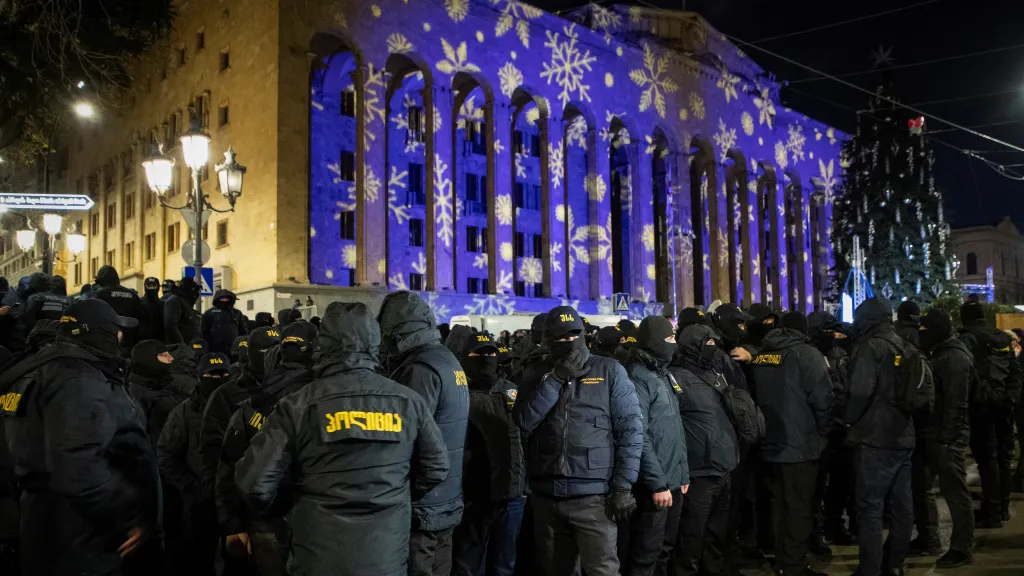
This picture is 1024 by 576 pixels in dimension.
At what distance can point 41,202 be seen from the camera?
37.3ft

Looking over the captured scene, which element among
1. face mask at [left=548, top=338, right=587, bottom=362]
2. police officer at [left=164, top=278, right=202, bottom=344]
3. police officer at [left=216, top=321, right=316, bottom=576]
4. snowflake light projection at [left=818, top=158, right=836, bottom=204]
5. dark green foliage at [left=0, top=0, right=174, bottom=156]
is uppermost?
snowflake light projection at [left=818, top=158, right=836, bottom=204]

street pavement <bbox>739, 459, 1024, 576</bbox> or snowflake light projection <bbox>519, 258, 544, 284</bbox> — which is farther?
snowflake light projection <bbox>519, 258, 544, 284</bbox>

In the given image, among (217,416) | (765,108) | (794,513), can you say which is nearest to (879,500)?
(794,513)

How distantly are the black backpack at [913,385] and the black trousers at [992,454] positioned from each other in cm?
279

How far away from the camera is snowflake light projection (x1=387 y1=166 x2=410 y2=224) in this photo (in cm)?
3247

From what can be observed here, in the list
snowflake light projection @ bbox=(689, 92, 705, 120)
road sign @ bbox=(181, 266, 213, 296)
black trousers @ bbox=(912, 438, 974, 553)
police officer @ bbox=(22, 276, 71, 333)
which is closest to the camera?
black trousers @ bbox=(912, 438, 974, 553)

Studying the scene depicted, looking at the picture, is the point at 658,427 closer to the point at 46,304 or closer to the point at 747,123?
the point at 46,304

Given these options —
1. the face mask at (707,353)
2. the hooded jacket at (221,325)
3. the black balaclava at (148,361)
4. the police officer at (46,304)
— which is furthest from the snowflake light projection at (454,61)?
the face mask at (707,353)

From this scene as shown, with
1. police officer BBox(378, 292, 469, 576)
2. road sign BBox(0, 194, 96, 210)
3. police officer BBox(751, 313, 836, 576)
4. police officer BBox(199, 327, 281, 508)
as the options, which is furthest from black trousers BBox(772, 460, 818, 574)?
road sign BBox(0, 194, 96, 210)

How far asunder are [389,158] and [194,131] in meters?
20.3

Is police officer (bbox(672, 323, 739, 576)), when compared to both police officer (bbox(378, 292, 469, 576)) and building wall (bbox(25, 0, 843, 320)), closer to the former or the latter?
police officer (bbox(378, 292, 469, 576))

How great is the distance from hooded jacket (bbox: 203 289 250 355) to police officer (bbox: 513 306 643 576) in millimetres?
7090

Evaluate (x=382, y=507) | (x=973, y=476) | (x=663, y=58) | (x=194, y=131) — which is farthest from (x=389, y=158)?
(x=382, y=507)

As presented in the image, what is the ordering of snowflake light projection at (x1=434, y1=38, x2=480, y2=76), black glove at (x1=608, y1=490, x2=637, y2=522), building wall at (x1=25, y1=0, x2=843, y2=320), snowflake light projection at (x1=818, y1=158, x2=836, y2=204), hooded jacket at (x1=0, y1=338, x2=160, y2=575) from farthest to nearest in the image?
snowflake light projection at (x1=818, y1=158, x2=836, y2=204) → snowflake light projection at (x1=434, y1=38, x2=480, y2=76) → building wall at (x1=25, y1=0, x2=843, y2=320) → black glove at (x1=608, y1=490, x2=637, y2=522) → hooded jacket at (x1=0, y1=338, x2=160, y2=575)
